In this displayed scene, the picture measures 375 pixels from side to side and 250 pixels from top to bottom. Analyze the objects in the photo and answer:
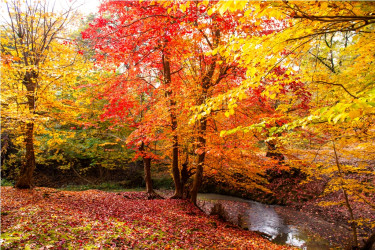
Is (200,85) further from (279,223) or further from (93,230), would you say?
(279,223)

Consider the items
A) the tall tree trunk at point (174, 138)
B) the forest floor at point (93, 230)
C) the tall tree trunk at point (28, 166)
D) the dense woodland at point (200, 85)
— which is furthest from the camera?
the tall tree trunk at point (174, 138)

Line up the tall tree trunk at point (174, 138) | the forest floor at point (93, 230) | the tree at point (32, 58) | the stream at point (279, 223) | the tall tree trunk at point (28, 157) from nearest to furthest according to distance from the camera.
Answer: the forest floor at point (93, 230)
the tree at point (32, 58)
the tall tree trunk at point (28, 157)
the tall tree trunk at point (174, 138)
the stream at point (279, 223)

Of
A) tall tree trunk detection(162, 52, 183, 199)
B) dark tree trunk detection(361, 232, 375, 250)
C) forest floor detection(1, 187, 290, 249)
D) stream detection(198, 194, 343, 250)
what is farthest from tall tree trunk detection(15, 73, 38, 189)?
dark tree trunk detection(361, 232, 375, 250)

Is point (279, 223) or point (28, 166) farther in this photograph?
point (279, 223)

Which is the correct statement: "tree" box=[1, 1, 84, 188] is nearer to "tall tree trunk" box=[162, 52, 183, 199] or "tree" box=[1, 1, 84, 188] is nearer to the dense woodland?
the dense woodland

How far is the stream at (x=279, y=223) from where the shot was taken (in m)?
8.41

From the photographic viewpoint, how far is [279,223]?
10.4 metres

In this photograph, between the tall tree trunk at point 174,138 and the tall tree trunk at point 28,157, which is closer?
the tall tree trunk at point 28,157

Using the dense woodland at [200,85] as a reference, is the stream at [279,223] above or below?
below

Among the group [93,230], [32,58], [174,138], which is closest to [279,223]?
[174,138]

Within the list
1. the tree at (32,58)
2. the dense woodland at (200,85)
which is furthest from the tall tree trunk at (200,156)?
the tree at (32,58)

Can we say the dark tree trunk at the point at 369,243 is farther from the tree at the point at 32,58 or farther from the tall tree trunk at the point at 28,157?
the tall tree trunk at the point at 28,157

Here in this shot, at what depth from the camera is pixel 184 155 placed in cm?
1030

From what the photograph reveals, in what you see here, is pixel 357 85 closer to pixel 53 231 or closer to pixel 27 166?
pixel 53 231
